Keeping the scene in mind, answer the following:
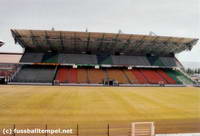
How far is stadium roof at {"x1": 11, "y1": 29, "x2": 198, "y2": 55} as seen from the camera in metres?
42.9

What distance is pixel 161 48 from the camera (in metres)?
54.0

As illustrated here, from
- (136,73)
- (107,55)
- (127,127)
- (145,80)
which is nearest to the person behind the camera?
(127,127)

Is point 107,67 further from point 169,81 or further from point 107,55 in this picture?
point 169,81

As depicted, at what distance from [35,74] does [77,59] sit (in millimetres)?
13459

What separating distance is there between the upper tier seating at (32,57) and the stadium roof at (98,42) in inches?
67.0

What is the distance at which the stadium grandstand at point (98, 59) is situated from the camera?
44978mm

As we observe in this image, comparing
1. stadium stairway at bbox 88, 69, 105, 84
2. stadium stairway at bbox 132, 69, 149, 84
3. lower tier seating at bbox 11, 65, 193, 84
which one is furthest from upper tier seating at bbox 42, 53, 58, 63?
stadium stairway at bbox 132, 69, 149, 84

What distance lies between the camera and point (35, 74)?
48062mm

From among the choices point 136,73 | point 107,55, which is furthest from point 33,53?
point 136,73

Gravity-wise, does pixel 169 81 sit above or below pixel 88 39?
below

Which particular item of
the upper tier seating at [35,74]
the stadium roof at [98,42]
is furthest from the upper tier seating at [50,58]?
the upper tier seating at [35,74]

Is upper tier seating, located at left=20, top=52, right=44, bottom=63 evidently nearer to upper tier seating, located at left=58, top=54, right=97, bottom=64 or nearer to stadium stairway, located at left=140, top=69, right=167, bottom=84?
upper tier seating, located at left=58, top=54, right=97, bottom=64

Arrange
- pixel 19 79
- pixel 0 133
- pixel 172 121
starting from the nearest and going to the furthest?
pixel 0 133 < pixel 172 121 < pixel 19 79

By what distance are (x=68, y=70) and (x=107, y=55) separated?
1410cm
